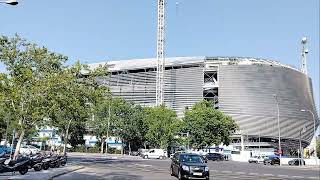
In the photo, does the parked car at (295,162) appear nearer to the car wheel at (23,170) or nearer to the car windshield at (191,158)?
the car windshield at (191,158)

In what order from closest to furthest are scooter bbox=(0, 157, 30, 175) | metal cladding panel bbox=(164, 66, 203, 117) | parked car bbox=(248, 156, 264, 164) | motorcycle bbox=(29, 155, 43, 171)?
scooter bbox=(0, 157, 30, 175), motorcycle bbox=(29, 155, 43, 171), parked car bbox=(248, 156, 264, 164), metal cladding panel bbox=(164, 66, 203, 117)

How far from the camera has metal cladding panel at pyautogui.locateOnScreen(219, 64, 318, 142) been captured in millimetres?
135000

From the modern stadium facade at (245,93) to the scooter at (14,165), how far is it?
109m

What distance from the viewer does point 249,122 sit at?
441 ft

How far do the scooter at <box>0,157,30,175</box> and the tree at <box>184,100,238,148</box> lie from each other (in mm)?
59404

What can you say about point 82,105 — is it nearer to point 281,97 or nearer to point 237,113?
point 237,113

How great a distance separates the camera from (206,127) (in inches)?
3241

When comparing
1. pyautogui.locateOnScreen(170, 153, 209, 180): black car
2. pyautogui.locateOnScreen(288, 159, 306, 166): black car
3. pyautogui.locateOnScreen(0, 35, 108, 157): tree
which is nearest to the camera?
pyautogui.locateOnScreen(170, 153, 209, 180): black car

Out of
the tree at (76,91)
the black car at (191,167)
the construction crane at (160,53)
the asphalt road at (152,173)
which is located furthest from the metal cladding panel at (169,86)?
the black car at (191,167)

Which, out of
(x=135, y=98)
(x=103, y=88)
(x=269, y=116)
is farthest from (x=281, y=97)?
(x=103, y=88)

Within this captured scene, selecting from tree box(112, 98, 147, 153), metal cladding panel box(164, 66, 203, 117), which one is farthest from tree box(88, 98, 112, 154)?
metal cladding panel box(164, 66, 203, 117)

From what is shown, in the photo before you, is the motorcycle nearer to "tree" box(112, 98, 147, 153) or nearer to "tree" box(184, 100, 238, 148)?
"tree" box(184, 100, 238, 148)

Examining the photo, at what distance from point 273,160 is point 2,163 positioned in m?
50.3

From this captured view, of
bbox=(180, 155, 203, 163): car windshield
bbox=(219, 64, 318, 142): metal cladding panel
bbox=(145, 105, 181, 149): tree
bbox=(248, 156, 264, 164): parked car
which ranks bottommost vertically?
bbox=(248, 156, 264, 164): parked car
